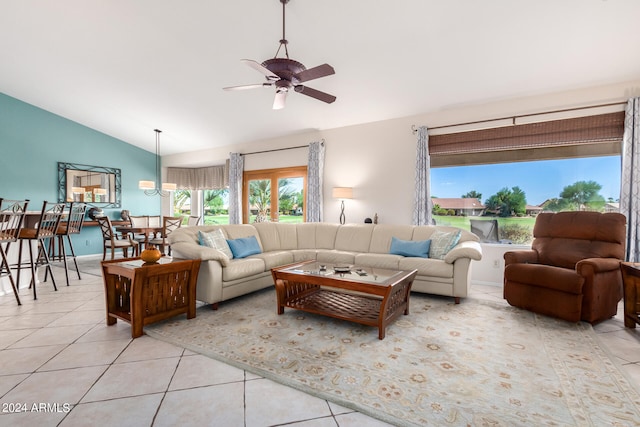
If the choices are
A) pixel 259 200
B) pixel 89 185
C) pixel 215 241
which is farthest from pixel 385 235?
pixel 89 185

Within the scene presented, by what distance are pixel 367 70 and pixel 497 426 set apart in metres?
3.85

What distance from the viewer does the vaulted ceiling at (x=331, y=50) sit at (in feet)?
9.71

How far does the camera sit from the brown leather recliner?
285 centimetres

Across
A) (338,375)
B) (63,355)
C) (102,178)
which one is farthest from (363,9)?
(102,178)

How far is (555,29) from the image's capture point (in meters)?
2.98

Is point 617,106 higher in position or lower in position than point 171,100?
lower

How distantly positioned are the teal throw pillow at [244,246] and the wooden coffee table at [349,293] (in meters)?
1.07

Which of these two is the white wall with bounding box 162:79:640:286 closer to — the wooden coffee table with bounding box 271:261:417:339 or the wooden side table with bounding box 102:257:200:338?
the wooden coffee table with bounding box 271:261:417:339

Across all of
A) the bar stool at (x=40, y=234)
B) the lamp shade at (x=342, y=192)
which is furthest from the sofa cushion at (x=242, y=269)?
the bar stool at (x=40, y=234)

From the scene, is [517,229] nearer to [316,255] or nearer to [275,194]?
[316,255]

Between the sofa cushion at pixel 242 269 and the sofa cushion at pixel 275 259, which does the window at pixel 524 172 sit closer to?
the sofa cushion at pixel 275 259

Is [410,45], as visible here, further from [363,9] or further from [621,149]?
[621,149]

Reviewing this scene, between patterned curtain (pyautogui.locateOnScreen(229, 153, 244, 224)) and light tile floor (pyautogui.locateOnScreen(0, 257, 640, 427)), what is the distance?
14.4 feet

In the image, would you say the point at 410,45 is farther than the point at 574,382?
Yes
